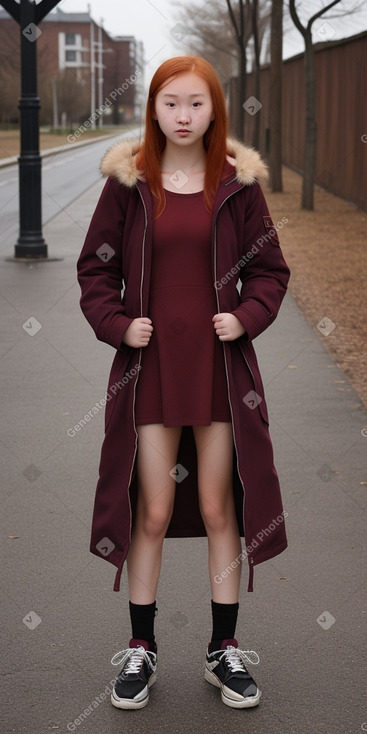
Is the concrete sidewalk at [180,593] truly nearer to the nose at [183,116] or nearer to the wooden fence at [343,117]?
the nose at [183,116]

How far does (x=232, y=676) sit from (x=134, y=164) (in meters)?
1.46

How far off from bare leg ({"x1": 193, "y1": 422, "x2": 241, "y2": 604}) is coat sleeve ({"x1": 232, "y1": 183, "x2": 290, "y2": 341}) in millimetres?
296

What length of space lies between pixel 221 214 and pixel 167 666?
1.39 m

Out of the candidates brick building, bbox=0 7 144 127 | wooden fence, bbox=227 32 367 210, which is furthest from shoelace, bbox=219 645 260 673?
brick building, bbox=0 7 144 127

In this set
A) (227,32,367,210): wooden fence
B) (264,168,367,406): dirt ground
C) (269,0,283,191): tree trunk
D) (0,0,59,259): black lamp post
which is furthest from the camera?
(269,0,283,191): tree trunk

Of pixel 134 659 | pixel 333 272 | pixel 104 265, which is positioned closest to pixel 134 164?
pixel 104 265

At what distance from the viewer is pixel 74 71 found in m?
95.6

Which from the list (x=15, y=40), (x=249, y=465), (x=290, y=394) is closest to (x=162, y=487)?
(x=249, y=465)

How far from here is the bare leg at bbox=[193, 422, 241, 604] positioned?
3.22m

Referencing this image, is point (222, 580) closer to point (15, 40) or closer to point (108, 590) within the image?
point (108, 590)

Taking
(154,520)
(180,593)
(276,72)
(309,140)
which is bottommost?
→ (180,593)

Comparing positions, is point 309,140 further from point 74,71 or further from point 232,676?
point 74,71

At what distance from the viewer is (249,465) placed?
3.21 metres

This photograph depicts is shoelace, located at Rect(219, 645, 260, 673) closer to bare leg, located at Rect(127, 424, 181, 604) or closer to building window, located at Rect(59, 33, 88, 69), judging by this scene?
bare leg, located at Rect(127, 424, 181, 604)
